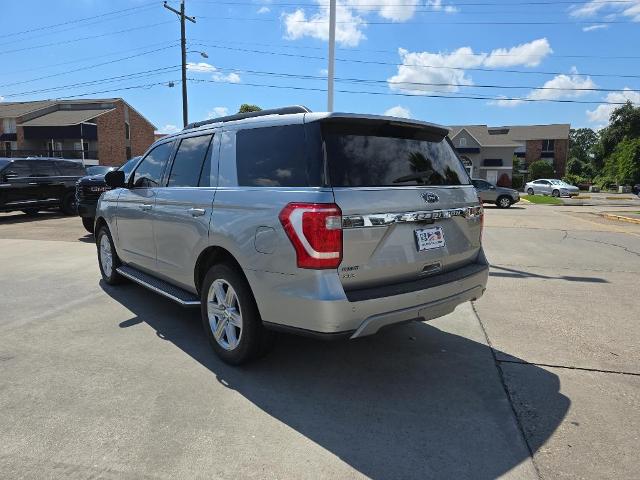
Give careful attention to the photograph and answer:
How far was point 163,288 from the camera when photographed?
4645 mm

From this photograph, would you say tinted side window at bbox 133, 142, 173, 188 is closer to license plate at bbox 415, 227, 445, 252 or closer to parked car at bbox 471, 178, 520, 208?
license plate at bbox 415, 227, 445, 252

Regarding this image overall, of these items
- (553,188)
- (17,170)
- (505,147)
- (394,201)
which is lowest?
(553,188)

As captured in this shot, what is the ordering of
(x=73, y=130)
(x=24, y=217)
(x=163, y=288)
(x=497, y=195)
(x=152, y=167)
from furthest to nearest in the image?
(x=73, y=130), (x=497, y=195), (x=24, y=217), (x=152, y=167), (x=163, y=288)

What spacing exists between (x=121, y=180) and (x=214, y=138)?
81.3 inches

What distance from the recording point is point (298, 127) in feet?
11.0

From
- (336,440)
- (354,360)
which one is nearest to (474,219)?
(354,360)

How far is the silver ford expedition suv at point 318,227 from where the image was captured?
3.03m

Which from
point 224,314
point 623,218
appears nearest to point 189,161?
point 224,314

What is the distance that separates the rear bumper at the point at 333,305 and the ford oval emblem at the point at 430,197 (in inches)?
23.4

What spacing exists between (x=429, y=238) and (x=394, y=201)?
1.49 feet

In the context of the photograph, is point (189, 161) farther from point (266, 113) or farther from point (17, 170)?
point (17, 170)

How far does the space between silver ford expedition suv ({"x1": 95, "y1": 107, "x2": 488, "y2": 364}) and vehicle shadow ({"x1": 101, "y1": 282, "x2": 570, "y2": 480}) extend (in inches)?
16.7

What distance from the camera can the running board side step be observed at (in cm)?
421

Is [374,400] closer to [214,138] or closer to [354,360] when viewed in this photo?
[354,360]
